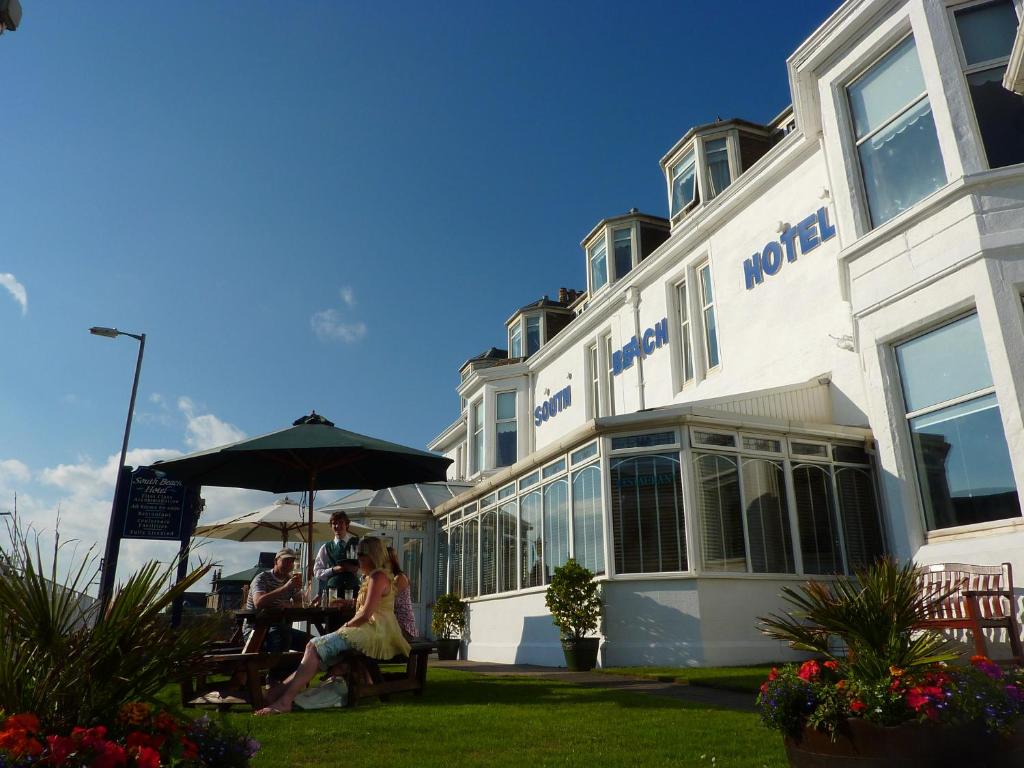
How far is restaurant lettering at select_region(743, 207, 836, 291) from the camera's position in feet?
39.2

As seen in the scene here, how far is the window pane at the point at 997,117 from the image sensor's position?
8117mm

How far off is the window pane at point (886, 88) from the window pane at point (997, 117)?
644mm

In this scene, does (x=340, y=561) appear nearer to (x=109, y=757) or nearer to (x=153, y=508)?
(x=109, y=757)

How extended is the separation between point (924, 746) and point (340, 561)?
20.9ft

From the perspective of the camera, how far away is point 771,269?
1312 centimetres

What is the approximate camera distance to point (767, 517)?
1043 centimetres

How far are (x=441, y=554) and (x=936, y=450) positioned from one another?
450 inches

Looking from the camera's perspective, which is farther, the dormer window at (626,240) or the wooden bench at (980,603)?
the dormer window at (626,240)

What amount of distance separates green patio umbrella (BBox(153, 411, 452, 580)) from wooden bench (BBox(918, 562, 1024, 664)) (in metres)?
5.12

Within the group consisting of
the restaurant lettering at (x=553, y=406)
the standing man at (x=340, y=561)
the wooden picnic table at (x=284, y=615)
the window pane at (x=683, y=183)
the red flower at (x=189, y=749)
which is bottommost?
the red flower at (x=189, y=749)

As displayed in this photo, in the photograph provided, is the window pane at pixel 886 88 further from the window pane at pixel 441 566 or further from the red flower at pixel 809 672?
the window pane at pixel 441 566

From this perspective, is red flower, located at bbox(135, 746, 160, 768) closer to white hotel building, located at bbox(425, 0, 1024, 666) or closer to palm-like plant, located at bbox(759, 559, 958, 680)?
palm-like plant, located at bbox(759, 559, 958, 680)

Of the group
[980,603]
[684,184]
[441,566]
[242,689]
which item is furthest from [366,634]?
[684,184]

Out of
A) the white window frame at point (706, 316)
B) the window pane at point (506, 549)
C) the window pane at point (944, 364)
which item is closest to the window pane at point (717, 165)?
the white window frame at point (706, 316)
